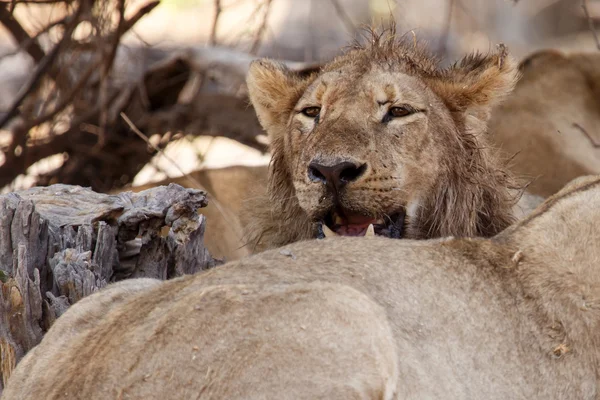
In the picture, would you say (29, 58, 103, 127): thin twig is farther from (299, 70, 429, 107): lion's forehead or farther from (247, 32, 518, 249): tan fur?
(299, 70, 429, 107): lion's forehead

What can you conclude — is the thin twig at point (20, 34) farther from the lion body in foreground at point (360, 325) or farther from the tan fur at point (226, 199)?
the lion body in foreground at point (360, 325)

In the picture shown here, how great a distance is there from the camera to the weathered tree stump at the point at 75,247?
4188 mm

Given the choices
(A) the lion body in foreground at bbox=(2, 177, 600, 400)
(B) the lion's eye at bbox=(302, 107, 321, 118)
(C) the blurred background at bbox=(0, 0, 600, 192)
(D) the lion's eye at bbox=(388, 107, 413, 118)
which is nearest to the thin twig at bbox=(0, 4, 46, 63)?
(C) the blurred background at bbox=(0, 0, 600, 192)

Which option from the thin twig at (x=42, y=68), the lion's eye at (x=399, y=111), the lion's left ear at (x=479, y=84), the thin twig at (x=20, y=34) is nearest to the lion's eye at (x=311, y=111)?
the lion's eye at (x=399, y=111)

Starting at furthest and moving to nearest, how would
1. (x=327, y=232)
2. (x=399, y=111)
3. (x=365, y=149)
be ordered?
(x=399, y=111) → (x=327, y=232) → (x=365, y=149)

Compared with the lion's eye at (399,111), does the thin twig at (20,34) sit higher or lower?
higher

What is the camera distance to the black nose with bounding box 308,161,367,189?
4.59m

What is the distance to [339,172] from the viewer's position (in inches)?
181

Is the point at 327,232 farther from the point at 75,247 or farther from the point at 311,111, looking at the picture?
the point at 75,247

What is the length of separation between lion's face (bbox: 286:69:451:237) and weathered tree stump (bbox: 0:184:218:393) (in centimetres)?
60

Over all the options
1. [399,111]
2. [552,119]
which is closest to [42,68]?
[399,111]

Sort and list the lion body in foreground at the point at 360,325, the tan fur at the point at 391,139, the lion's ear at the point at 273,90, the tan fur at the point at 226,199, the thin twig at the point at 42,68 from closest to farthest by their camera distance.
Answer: the lion body in foreground at the point at 360,325
the tan fur at the point at 391,139
the lion's ear at the point at 273,90
the tan fur at the point at 226,199
the thin twig at the point at 42,68

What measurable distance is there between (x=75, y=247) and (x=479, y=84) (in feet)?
7.13

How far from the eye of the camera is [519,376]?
3699 mm
